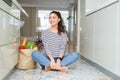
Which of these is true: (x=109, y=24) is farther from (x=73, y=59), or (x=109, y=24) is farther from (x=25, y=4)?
(x=25, y=4)

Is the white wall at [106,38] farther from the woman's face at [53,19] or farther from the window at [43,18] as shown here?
the window at [43,18]

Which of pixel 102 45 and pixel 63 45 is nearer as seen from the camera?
pixel 102 45

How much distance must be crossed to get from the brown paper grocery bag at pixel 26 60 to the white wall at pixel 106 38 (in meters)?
0.92

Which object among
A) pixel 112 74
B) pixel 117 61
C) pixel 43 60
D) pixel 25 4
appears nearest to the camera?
pixel 117 61

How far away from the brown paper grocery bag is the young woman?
88 mm

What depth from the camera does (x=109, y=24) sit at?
240 centimetres

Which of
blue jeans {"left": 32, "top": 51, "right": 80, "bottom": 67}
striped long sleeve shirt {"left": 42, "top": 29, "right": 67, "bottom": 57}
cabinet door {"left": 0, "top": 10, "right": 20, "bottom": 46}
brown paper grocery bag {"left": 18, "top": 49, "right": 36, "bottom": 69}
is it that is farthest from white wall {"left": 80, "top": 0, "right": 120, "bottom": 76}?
cabinet door {"left": 0, "top": 10, "right": 20, "bottom": 46}

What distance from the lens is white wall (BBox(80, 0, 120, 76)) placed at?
2.14 meters

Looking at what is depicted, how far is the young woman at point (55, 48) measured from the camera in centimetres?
291

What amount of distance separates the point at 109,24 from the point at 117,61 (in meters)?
0.48

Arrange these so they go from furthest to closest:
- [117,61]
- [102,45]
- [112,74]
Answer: [102,45] < [112,74] < [117,61]

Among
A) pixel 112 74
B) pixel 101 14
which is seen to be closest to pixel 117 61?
pixel 112 74

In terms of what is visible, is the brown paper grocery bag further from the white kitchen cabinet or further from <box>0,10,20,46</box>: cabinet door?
<box>0,10,20,46</box>: cabinet door

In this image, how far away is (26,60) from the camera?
2.96m
